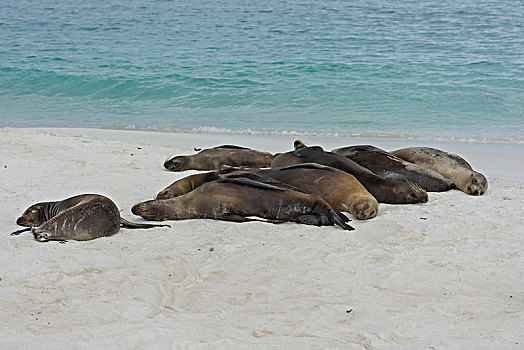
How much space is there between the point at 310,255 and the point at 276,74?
12563 millimetres

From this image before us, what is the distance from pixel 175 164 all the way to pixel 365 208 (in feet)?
9.96

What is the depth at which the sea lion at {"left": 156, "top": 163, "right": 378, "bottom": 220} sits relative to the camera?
5.36 m

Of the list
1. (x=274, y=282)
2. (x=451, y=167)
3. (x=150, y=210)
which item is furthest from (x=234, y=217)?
(x=451, y=167)

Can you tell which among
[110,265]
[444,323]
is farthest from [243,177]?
[444,323]

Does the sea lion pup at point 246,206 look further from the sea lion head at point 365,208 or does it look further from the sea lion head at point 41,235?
the sea lion head at point 41,235

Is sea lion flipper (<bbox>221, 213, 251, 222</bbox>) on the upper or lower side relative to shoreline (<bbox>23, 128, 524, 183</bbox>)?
upper

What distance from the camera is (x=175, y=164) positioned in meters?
7.31

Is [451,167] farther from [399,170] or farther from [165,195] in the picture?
[165,195]

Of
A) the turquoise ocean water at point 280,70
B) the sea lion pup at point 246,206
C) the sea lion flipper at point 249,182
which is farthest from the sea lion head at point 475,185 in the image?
the turquoise ocean water at point 280,70

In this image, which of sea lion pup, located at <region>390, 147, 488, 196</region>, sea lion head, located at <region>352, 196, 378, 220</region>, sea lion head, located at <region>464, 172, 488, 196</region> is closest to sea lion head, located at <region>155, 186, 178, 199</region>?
sea lion head, located at <region>352, 196, 378, 220</region>

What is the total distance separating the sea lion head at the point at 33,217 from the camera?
→ 15.5ft

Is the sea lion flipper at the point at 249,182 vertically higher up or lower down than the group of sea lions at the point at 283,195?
higher up

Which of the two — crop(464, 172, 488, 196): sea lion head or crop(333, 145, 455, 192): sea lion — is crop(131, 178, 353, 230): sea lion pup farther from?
crop(464, 172, 488, 196): sea lion head

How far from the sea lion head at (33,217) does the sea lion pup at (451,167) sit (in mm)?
4182
